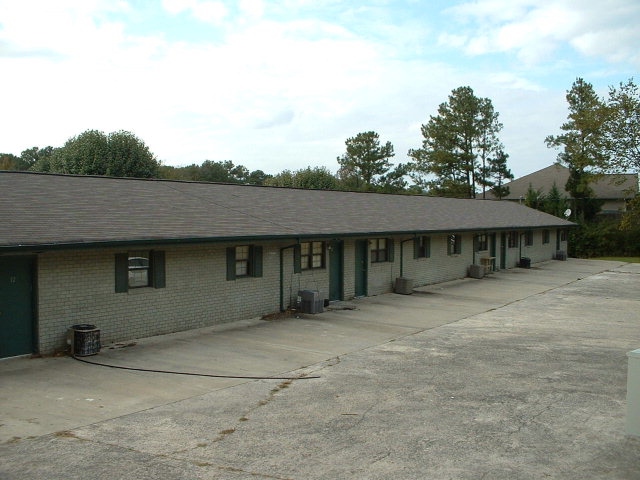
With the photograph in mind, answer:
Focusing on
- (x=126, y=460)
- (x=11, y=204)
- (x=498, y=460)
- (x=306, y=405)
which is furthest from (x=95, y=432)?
(x=11, y=204)

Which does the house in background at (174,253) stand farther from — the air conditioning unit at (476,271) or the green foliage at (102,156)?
the green foliage at (102,156)

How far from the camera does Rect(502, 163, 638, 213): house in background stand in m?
57.3

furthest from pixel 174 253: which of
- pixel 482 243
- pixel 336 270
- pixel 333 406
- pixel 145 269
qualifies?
pixel 482 243

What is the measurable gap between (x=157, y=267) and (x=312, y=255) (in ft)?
21.7

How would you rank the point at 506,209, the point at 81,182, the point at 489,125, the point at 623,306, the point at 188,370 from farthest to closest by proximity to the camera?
the point at 489,125 → the point at 506,209 → the point at 623,306 → the point at 81,182 → the point at 188,370

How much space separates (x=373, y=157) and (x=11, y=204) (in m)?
62.9

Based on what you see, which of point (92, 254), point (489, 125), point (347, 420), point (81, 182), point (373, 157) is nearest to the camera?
point (347, 420)

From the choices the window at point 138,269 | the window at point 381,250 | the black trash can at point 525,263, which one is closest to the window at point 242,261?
the window at point 138,269

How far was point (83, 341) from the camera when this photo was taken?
42.0ft

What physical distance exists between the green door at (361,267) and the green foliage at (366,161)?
51.4 metres

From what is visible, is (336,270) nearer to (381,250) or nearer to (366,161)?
(381,250)

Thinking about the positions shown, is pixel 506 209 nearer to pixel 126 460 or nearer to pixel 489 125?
pixel 489 125

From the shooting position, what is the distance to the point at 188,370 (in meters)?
12.1

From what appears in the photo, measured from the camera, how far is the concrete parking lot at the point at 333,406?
7.49m
